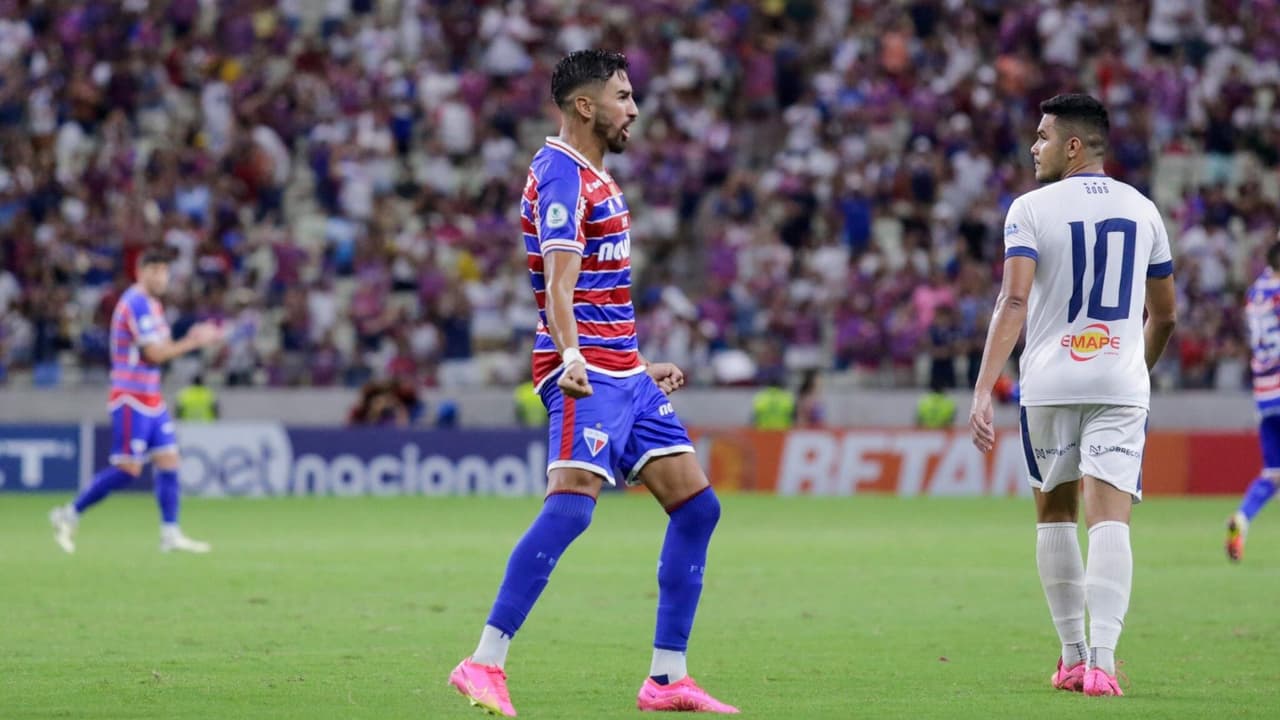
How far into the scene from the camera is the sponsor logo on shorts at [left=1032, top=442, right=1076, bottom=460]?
7.76 metres

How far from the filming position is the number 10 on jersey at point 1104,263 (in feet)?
25.3

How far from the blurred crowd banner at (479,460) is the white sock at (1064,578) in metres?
16.5

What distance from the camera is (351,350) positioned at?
2691 cm

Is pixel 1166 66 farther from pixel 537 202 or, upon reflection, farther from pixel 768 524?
pixel 537 202

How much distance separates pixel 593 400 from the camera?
6988 mm

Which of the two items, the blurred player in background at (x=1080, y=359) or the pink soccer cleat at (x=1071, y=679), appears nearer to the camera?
the blurred player in background at (x=1080, y=359)

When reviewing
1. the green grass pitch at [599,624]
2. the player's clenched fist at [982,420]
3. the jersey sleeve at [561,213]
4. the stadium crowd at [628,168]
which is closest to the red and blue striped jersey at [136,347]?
the green grass pitch at [599,624]

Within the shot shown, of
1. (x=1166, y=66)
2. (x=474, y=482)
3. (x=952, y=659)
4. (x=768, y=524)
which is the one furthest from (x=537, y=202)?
(x=1166, y=66)

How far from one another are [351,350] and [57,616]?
1645 cm

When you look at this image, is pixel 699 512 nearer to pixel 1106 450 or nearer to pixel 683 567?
pixel 683 567

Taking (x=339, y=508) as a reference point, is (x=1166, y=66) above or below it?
above

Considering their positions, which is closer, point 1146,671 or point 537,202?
point 537,202

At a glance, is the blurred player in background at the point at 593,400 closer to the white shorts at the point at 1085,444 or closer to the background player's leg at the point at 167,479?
the white shorts at the point at 1085,444

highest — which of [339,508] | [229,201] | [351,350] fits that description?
[229,201]
